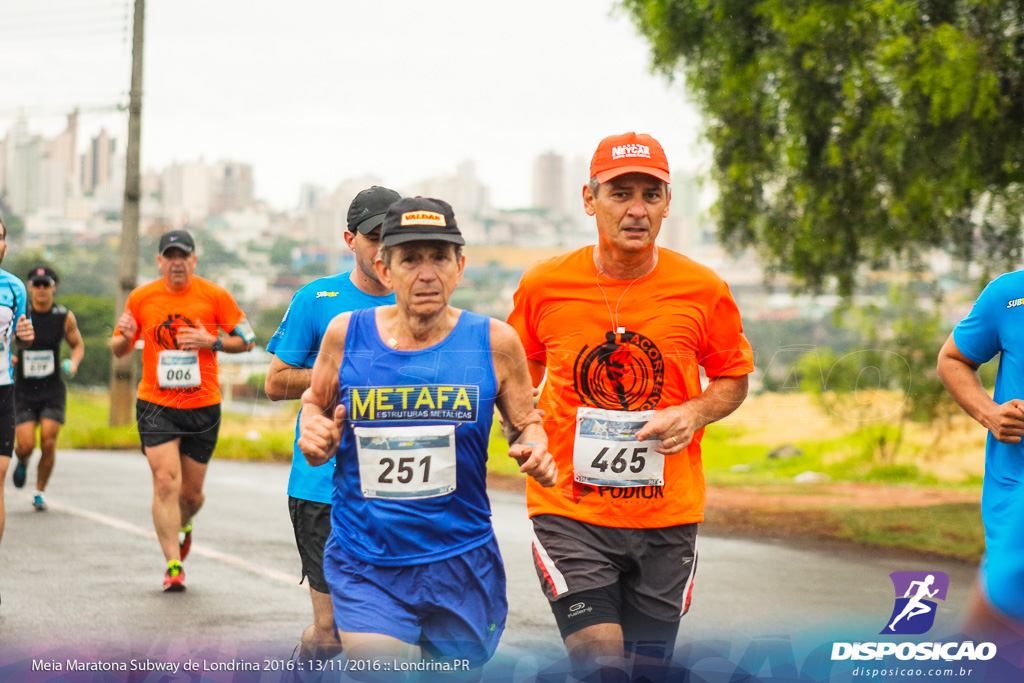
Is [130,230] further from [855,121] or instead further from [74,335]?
[855,121]

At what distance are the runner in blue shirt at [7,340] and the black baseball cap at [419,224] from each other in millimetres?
3426

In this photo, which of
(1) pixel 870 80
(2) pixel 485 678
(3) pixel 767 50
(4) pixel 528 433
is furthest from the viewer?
(3) pixel 767 50

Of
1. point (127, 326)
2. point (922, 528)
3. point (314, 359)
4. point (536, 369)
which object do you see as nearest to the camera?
point (536, 369)

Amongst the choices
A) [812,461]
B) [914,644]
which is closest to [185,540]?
[914,644]

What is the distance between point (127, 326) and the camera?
7.52 metres

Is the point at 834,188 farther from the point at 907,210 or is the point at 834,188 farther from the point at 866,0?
the point at 866,0

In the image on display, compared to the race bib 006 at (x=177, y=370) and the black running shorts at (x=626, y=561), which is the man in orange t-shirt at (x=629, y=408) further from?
the race bib 006 at (x=177, y=370)

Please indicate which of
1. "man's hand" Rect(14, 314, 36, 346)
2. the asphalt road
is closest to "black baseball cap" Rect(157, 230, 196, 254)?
"man's hand" Rect(14, 314, 36, 346)

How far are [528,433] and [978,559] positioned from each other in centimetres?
719

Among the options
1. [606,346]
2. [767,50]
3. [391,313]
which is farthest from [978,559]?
[391,313]

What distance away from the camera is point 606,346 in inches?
170

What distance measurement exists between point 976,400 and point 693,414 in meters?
1.05

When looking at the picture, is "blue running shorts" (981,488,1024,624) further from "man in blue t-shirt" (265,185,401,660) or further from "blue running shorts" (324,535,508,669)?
"man in blue t-shirt" (265,185,401,660)

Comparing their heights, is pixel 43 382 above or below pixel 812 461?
above
